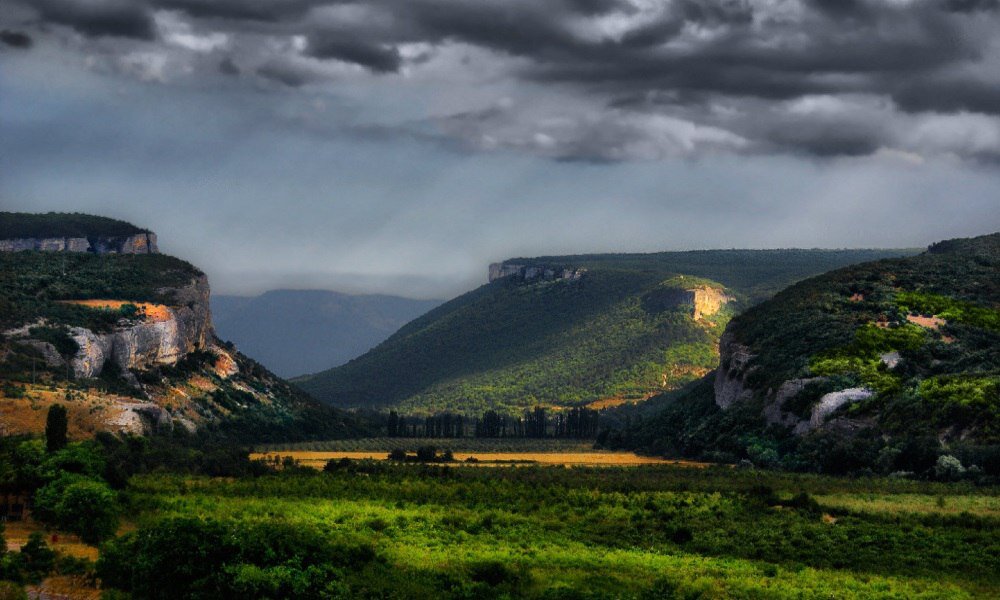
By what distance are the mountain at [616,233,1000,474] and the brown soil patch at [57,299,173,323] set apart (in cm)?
5613

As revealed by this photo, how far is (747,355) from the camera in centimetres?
13238

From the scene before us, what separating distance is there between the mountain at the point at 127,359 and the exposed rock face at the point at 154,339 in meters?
0.14

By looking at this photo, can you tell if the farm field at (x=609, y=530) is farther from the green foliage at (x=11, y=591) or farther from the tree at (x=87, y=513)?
the green foliage at (x=11, y=591)

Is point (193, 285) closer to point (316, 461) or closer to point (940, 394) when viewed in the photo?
point (316, 461)

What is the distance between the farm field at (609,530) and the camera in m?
52.2

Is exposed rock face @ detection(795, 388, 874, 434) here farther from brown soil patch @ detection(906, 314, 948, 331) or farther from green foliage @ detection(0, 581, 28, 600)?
green foliage @ detection(0, 581, 28, 600)

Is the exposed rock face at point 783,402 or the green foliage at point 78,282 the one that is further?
the green foliage at point 78,282

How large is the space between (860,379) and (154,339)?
3122 inches

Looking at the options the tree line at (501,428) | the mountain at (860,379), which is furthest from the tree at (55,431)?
the tree line at (501,428)

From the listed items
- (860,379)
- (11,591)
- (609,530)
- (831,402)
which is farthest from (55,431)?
(860,379)

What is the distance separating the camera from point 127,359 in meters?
136

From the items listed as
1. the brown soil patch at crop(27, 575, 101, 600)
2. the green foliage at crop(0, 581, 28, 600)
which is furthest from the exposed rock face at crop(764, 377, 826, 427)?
the green foliage at crop(0, 581, 28, 600)

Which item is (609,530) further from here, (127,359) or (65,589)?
(127,359)

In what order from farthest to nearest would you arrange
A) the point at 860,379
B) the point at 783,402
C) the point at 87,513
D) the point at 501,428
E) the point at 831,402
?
the point at 501,428
the point at 783,402
the point at 860,379
the point at 831,402
the point at 87,513
